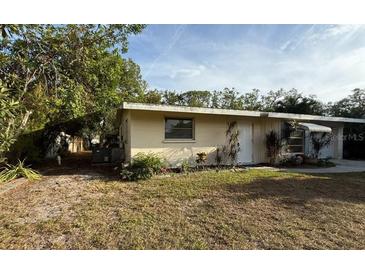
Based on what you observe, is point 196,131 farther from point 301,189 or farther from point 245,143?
point 301,189

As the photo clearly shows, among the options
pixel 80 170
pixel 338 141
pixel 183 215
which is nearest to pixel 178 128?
pixel 80 170

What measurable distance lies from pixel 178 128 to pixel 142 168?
9.29 ft

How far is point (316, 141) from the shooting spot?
13539mm

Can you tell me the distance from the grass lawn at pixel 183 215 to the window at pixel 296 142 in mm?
5294

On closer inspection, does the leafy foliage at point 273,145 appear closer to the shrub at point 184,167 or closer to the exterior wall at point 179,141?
the exterior wall at point 179,141

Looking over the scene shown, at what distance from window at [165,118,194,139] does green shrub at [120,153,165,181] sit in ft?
5.02

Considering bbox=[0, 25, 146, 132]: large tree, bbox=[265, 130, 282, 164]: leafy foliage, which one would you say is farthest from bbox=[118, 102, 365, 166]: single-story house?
bbox=[0, 25, 146, 132]: large tree

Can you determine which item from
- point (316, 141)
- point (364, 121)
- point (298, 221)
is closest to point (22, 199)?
point (298, 221)

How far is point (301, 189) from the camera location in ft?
22.1

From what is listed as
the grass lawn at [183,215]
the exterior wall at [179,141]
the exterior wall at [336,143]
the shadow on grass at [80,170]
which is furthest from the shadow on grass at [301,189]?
the exterior wall at [336,143]

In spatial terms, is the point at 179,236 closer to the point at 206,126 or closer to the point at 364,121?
the point at 206,126

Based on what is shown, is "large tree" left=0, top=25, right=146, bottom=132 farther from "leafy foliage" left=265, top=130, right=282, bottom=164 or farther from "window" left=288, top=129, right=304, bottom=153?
"window" left=288, top=129, right=304, bottom=153
